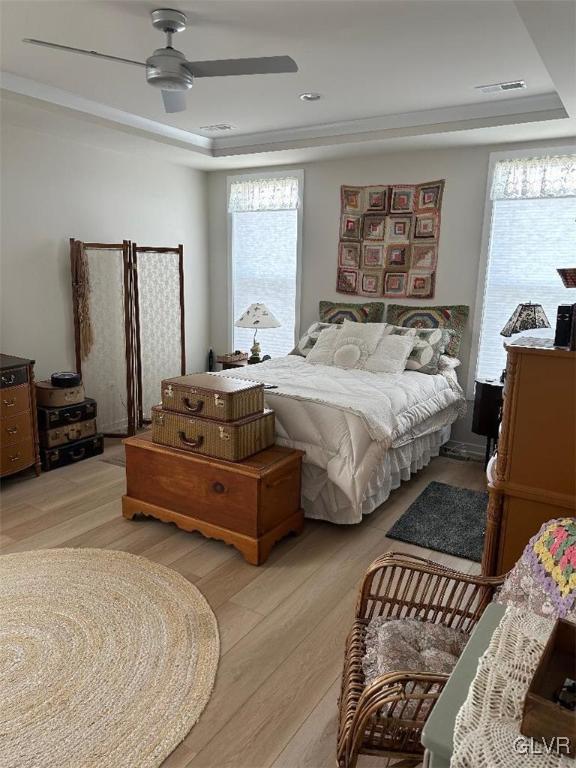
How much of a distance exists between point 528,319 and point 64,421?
345 centimetres

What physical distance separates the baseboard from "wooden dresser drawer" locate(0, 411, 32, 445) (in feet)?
10.6

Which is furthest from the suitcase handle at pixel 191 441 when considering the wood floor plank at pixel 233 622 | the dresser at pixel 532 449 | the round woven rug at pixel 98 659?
the dresser at pixel 532 449

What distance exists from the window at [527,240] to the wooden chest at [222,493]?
2.33m

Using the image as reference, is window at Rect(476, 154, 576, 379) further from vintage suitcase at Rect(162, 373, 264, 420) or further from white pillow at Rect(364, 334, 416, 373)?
vintage suitcase at Rect(162, 373, 264, 420)

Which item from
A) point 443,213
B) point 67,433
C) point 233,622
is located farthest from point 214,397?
point 443,213

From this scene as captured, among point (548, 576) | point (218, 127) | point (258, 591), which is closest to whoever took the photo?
point (548, 576)

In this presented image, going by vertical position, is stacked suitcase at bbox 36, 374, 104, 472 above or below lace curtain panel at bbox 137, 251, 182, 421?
below

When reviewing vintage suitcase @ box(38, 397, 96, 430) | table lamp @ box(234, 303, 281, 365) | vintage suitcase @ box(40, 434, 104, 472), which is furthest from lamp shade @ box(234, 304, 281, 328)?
vintage suitcase @ box(40, 434, 104, 472)

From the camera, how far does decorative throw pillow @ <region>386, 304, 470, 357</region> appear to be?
450 cm

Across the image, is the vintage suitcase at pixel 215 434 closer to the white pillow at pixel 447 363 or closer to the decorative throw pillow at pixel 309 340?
the decorative throw pillow at pixel 309 340

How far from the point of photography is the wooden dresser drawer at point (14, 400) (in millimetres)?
3555

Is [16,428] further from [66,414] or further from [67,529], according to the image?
[67,529]

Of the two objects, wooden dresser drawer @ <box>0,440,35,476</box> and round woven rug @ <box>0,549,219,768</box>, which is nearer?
round woven rug @ <box>0,549,219,768</box>

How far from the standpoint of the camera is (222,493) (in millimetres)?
2902
